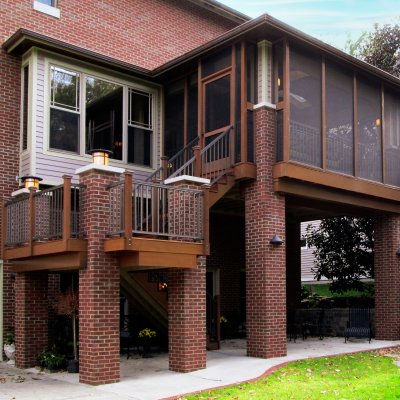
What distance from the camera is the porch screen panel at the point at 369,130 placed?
1568 cm

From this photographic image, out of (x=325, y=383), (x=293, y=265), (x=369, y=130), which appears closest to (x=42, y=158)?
(x=325, y=383)

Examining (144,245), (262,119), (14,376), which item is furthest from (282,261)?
(14,376)

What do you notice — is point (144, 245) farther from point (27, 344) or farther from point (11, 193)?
point (11, 193)

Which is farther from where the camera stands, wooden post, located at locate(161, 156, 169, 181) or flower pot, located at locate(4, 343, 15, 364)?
wooden post, located at locate(161, 156, 169, 181)

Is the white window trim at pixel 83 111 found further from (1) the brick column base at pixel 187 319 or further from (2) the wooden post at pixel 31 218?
(1) the brick column base at pixel 187 319

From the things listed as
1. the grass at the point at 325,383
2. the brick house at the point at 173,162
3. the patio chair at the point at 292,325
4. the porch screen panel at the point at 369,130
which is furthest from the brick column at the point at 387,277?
Result: the grass at the point at 325,383

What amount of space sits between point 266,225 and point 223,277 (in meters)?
5.11

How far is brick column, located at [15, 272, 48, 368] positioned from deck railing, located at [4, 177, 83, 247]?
82cm

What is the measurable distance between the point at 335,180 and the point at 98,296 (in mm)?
6704

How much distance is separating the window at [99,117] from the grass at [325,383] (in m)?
6.92

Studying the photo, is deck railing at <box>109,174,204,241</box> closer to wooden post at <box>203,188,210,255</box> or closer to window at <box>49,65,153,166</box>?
wooden post at <box>203,188,210,255</box>

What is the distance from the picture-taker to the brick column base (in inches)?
440

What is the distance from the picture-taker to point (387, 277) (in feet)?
54.6

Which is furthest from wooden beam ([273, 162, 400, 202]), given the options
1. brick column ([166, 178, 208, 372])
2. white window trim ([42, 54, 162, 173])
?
white window trim ([42, 54, 162, 173])
